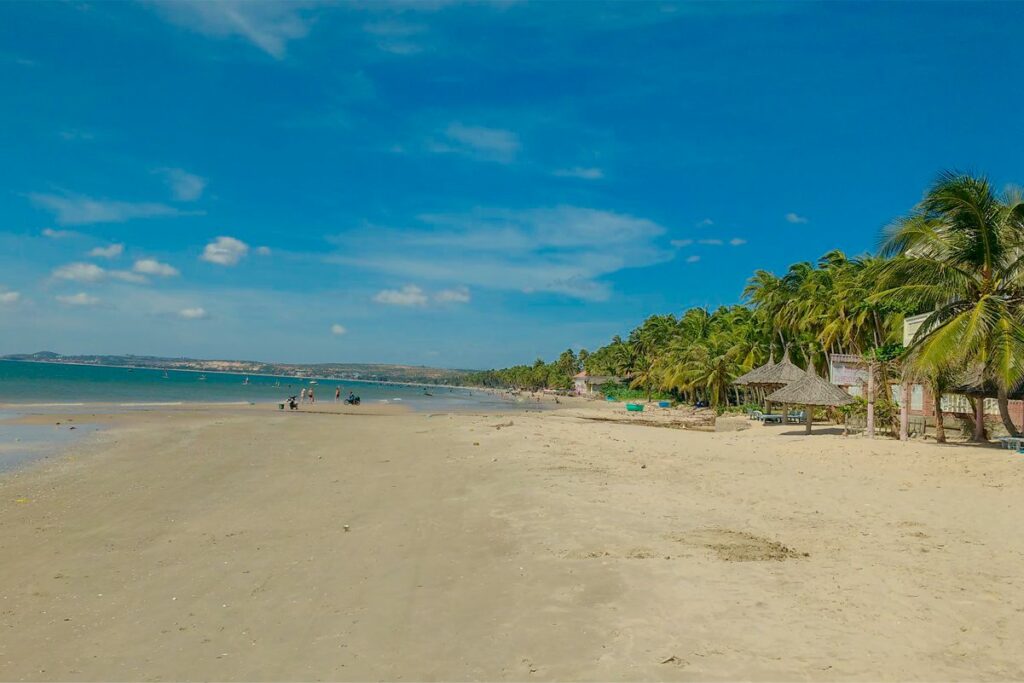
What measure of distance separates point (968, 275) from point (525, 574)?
15.6 meters

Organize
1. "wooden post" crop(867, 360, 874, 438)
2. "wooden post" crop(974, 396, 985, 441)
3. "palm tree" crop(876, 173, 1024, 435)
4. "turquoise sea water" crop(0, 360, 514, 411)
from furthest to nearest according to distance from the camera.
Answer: "turquoise sea water" crop(0, 360, 514, 411) < "wooden post" crop(867, 360, 874, 438) < "wooden post" crop(974, 396, 985, 441) < "palm tree" crop(876, 173, 1024, 435)

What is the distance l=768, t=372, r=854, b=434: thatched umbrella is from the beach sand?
7.92m

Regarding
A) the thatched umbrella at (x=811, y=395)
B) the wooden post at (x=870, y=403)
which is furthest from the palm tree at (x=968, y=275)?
the thatched umbrella at (x=811, y=395)

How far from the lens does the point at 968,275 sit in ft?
53.7

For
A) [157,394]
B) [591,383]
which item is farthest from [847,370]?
[591,383]

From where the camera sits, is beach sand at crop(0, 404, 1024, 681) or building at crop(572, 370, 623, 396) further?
building at crop(572, 370, 623, 396)

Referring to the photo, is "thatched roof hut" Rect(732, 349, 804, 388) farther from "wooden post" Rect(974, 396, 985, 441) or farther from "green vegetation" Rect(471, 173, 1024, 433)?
"wooden post" Rect(974, 396, 985, 441)

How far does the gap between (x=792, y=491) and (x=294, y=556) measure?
821 centimetres

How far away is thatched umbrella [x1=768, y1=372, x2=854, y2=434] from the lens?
21984 mm

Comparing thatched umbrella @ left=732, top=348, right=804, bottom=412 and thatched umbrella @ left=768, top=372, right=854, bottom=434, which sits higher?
thatched umbrella @ left=732, top=348, right=804, bottom=412

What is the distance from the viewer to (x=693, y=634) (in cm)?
518

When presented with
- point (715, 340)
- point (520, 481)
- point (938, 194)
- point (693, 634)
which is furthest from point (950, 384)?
point (715, 340)

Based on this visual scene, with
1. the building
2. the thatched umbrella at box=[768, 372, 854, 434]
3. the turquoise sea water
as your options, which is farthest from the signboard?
Answer: the building

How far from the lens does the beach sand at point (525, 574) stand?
488 centimetres
